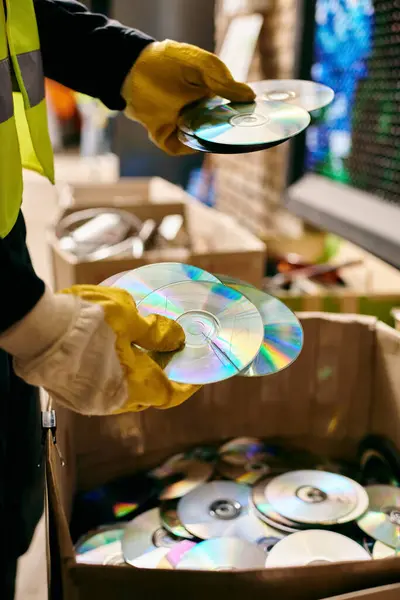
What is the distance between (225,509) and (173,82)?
65cm

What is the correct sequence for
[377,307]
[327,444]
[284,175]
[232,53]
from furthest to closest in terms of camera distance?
[232,53]
[284,175]
[377,307]
[327,444]

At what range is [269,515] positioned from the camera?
914 millimetres

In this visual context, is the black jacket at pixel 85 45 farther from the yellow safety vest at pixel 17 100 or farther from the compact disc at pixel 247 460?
the compact disc at pixel 247 460

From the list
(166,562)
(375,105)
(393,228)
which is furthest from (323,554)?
→ (375,105)

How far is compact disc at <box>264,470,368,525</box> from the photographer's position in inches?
35.4

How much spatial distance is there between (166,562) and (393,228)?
1.06 m

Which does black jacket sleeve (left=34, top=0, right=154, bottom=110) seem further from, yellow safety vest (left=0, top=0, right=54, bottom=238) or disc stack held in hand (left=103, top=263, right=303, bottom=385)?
disc stack held in hand (left=103, top=263, right=303, bottom=385)

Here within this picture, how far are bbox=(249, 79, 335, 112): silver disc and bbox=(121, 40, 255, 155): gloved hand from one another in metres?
0.05

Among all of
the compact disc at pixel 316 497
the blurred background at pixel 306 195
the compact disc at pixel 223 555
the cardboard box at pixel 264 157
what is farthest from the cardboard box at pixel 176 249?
the compact disc at pixel 223 555

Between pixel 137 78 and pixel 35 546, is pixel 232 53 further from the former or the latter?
pixel 35 546

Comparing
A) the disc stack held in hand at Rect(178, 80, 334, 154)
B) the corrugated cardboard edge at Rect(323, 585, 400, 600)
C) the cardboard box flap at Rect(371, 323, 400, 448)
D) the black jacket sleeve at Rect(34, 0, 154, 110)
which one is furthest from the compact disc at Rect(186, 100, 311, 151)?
the corrugated cardboard edge at Rect(323, 585, 400, 600)

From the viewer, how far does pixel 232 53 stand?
8.12 ft

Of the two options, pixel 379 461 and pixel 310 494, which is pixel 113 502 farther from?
pixel 379 461

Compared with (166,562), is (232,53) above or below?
above
